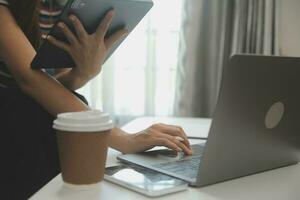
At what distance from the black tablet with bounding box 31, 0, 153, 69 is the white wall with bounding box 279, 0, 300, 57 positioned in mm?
1537

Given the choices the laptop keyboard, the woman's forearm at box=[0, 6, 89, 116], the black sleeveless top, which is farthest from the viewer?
the black sleeveless top

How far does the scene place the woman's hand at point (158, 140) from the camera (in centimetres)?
93

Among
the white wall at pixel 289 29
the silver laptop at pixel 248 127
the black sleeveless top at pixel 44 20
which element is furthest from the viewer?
the white wall at pixel 289 29

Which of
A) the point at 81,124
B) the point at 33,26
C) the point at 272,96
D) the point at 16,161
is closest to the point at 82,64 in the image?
the point at 33,26

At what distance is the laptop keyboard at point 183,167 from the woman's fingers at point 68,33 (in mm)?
335

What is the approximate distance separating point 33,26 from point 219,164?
2.05 ft

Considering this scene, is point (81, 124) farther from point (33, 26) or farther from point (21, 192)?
point (33, 26)

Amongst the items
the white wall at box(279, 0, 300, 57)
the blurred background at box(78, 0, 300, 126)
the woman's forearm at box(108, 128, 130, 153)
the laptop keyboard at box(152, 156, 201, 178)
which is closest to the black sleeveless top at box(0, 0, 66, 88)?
the woman's forearm at box(108, 128, 130, 153)

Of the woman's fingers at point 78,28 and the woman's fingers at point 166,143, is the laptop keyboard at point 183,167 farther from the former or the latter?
the woman's fingers at point 78,28

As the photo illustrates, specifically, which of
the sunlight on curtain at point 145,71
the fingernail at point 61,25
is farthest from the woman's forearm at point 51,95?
the sunlight on curtain at point 145,71

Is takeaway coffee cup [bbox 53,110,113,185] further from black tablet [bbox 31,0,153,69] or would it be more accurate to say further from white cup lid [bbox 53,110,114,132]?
black tablet [bbox 31,0,153,69]

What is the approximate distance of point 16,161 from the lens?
974 millimetres

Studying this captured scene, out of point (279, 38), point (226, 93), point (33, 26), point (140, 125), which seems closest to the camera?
point (226, 93)

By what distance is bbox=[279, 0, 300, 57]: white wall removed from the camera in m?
2.42
